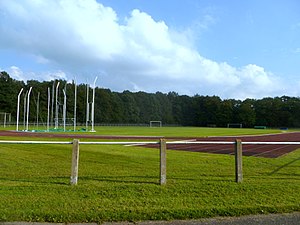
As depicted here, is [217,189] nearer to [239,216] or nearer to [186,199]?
[186,199]

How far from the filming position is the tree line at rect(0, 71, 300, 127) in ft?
352

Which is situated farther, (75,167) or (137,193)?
(75,167)

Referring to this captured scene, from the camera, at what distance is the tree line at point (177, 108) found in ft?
352

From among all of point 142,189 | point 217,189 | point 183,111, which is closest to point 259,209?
point 217,189

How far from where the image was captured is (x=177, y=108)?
142 metres

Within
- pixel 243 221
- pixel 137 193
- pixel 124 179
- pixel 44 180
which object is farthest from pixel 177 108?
pixel 243 221

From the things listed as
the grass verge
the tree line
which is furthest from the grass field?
the tree line

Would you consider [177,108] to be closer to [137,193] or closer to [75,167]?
[75,167]

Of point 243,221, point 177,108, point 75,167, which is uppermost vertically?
point 177,108

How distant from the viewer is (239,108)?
124812 millimetres

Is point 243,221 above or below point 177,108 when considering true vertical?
below

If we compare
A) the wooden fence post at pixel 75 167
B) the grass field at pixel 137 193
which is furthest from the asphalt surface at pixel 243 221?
the wooden fence post at pixel 75 167

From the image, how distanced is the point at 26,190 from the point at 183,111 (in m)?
135

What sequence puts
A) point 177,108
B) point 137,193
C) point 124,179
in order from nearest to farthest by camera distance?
point 137,193 < point 124,179 < point 177,108
